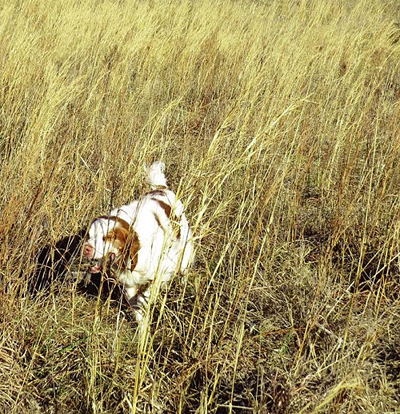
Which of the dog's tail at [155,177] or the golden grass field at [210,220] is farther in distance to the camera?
the dog's tail at [155,177]

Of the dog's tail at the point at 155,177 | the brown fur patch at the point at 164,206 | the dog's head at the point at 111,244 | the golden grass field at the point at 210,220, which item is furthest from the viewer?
the dog's tail at the point at 155,177

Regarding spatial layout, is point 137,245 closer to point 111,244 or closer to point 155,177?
point 111,244

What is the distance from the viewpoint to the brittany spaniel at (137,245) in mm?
2152

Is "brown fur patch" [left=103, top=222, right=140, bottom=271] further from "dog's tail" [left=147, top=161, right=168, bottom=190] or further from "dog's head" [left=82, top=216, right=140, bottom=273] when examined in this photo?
"dog's tail" [left=147, top=161, right=168, bottom=190]

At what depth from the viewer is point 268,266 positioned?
2.69 m

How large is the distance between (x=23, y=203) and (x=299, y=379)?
1304 mm

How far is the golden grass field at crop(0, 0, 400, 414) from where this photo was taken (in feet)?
6.30

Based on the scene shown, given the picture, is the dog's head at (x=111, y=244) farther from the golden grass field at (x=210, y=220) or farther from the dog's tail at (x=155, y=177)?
the dog's tail at (x=155, y=177)

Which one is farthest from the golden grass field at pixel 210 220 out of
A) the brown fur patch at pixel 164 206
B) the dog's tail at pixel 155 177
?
the brown fur patch at pixel 164 206

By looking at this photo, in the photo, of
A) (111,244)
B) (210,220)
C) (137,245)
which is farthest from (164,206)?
(210,220)

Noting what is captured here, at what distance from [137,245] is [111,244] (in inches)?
7.1

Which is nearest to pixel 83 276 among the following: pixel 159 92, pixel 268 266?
pixel 268 266

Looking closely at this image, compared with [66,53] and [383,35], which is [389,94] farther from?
[66,53]

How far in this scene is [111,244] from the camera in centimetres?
218
